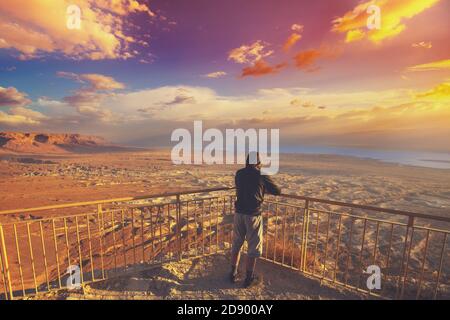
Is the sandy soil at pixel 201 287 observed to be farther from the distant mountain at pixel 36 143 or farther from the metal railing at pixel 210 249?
the distant mountain at pixel 36 143

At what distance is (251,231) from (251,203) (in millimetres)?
562

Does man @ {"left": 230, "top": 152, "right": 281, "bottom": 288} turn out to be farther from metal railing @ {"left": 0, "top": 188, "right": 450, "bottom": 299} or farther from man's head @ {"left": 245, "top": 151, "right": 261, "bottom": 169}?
metal railing @ {"left": 0, "top": 188, "right": 450, "bottom": 299}

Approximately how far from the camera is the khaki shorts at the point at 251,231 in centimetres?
452

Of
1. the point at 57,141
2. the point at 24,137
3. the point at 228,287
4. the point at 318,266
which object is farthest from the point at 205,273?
the point at 57,141

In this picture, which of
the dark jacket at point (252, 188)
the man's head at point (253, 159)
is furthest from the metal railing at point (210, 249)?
the man's head at point (253, 159)

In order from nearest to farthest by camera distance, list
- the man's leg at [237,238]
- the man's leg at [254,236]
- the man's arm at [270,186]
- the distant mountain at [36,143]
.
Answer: the man's arm at [270,186]
the man's leg at [254,236]
the man's leg at [237,238]
the distant mountain at [36,143]

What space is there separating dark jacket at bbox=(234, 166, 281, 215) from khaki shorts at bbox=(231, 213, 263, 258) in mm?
161

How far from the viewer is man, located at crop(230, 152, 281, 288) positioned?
4.32 m

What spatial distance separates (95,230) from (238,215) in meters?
8.80

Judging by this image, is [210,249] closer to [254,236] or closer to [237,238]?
[237,238]

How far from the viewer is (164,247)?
900cm

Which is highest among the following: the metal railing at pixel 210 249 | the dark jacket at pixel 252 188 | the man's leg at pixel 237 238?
the dark jacket at pixel 252 188

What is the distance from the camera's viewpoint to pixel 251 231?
4.54 m
